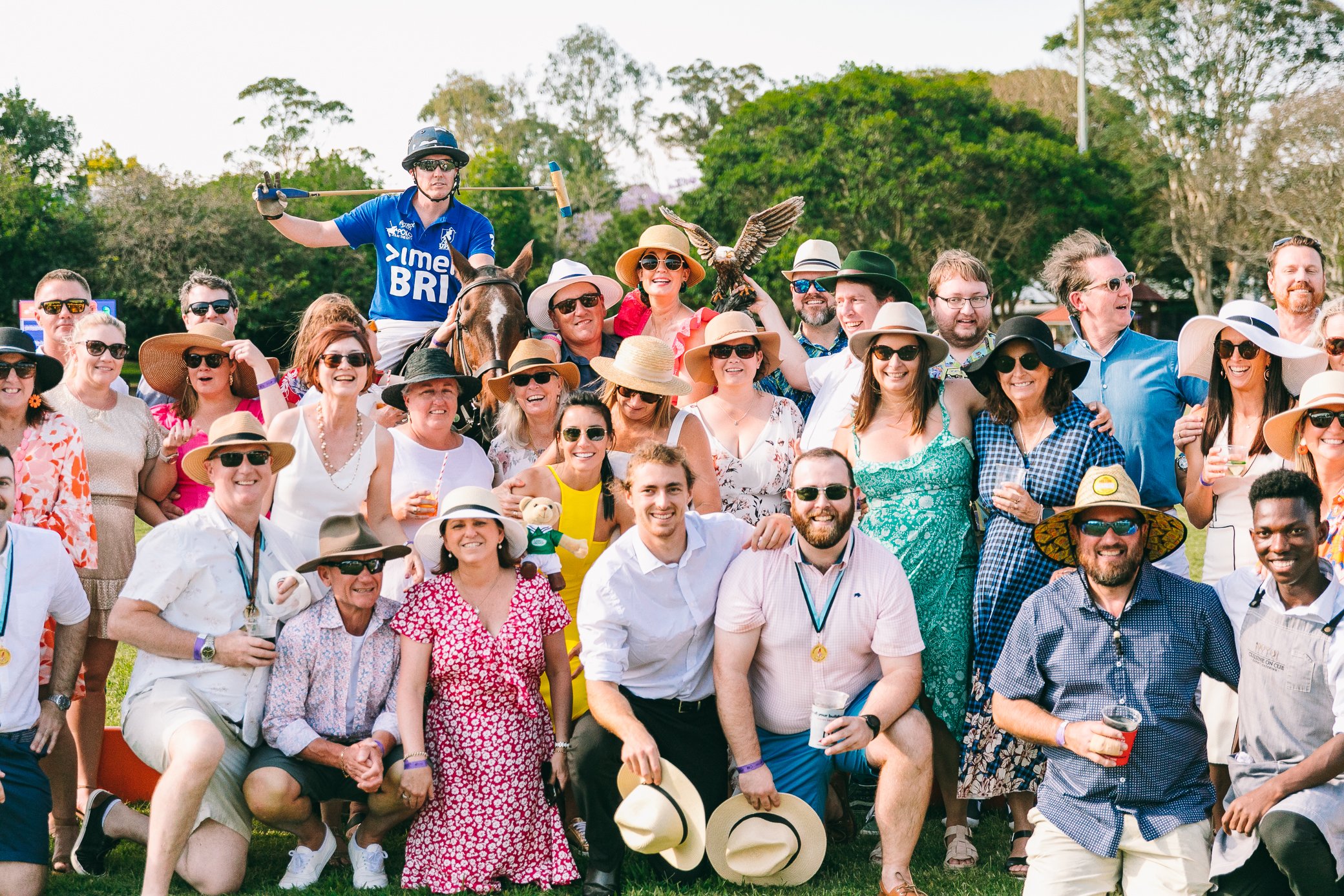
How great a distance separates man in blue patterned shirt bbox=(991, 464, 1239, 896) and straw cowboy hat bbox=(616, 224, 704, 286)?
3307mm

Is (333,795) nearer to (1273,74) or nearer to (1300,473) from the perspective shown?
(1300,473)

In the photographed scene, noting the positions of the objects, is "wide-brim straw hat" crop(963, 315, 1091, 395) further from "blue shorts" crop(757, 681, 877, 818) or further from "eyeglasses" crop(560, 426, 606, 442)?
"eyeglasses" crop(560, 426, 606, 442)

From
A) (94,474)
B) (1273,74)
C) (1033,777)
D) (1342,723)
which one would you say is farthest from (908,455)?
(1273,74)

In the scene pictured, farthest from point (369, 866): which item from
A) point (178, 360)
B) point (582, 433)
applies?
point (178, 360)

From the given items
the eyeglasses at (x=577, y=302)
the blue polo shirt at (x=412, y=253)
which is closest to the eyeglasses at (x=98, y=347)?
the blue polo shirt at (x=412, y=253)

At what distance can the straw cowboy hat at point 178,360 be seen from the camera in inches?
245

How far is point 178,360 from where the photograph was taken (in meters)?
6.37

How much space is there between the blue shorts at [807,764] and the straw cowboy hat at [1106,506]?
96cm

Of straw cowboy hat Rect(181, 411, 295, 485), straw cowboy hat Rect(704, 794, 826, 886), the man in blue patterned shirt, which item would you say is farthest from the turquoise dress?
straw cowboy hat Rect(181, 411, 295, 485)

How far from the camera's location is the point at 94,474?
229 inches

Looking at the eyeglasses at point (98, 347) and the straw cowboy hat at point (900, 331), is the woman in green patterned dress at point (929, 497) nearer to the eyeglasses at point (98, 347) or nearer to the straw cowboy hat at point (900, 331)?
the straw cowboy hat at point (900, 331)

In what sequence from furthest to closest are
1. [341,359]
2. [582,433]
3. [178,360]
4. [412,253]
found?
[412,253]
[178,360]
[341,359]
[582,433]

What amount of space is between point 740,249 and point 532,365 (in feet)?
4.97

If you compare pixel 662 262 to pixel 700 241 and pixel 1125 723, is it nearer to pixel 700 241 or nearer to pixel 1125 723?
pixel 700 241
